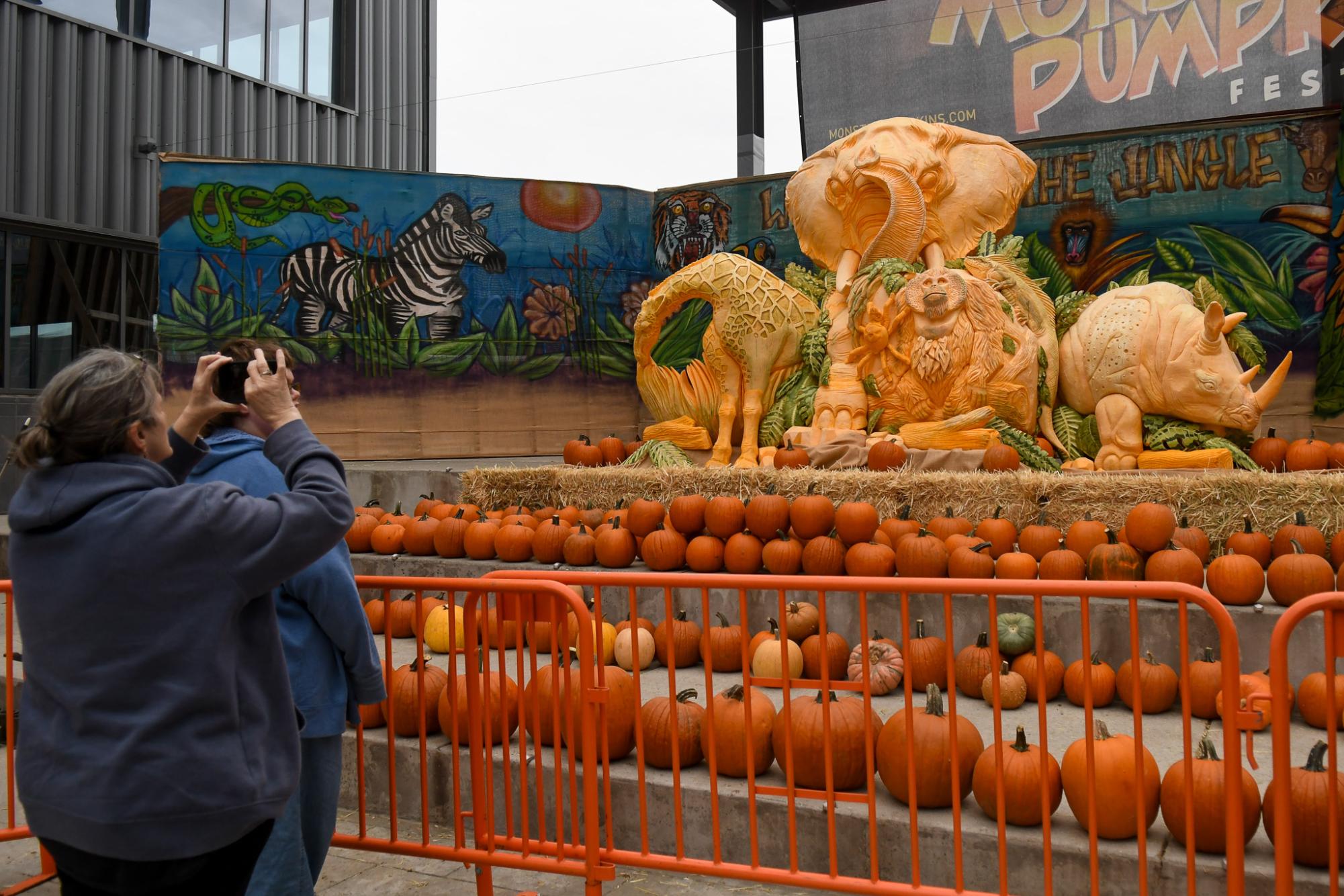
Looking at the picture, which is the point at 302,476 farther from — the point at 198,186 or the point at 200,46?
the point at 200,46

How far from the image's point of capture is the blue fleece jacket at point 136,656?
1860 millimetres

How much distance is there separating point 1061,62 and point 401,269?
438 inches

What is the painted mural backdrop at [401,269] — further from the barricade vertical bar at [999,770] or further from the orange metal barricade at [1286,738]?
the orange metal barricade at [1286,738]

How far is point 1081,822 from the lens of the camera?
3365mm

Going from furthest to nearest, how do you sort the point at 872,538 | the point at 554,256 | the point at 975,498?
the point at 554,256 → the point at 975,498 → the point at 872,538

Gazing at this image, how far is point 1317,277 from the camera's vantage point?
1323 cm

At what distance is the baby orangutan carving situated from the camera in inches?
348

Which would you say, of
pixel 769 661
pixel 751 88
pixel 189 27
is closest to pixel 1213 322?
pixel 769 661

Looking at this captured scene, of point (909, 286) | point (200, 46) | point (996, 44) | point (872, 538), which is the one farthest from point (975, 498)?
point (200, 46)

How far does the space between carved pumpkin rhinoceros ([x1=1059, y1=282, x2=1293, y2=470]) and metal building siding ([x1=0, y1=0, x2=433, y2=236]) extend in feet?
46.7

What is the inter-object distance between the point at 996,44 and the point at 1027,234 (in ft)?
15.8

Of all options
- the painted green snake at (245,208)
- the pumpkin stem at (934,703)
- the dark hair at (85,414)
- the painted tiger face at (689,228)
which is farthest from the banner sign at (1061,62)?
the dark hair at (85,414)

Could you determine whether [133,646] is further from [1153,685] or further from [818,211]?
[818,211]

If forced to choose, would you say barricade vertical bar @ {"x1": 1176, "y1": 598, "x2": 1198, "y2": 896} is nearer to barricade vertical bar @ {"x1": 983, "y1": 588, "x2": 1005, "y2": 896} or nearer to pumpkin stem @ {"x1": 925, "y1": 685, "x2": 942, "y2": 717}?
barricade vertical bar @ {"x1": 983, "y1": 588, "x2": 1005, "y2": 896}
